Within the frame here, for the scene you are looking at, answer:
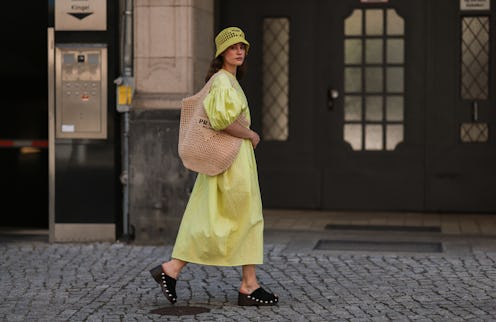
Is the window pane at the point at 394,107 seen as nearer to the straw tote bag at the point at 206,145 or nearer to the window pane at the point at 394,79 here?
the window pane at the point at 394,79

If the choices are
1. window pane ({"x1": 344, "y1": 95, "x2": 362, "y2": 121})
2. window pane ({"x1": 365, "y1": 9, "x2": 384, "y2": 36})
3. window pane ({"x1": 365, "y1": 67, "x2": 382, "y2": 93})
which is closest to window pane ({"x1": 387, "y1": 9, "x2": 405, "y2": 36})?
window pane ({"x1": 365, "y1": 9, "x2": 384, "y2": 36})

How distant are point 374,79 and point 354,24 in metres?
0.66

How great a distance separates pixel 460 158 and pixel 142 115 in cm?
408

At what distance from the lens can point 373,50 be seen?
1264 cm

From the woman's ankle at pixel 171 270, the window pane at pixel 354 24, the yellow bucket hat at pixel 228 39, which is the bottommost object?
the woman's ankle at pixel 171 270

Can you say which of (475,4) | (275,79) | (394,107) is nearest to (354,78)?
(394,107)

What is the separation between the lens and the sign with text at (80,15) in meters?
10.2

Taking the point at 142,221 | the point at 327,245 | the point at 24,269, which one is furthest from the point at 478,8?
the point at 24,269

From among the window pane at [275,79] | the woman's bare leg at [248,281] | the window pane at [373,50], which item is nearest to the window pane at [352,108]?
the window pane at [373,50]

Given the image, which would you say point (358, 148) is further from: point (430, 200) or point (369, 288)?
point (369, 288)

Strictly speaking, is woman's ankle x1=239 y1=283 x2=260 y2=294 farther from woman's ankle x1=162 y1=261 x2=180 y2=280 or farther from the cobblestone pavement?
woman's ankle x1=162 y1=261 x2=180 y2=280

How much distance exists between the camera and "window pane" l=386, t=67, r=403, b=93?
41.4 feet

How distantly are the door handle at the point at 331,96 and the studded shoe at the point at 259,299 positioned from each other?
5.68 metres

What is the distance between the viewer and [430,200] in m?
12.5
